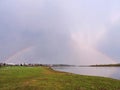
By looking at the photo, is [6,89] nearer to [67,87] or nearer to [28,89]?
[28,89]

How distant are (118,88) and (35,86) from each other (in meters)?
11.4

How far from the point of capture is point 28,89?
103ft

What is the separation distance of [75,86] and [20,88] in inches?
294

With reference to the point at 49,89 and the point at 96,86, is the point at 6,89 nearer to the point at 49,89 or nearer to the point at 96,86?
the point at 49,89

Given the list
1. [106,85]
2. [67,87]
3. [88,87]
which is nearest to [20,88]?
[67,87]

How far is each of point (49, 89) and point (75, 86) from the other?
394 centimetres

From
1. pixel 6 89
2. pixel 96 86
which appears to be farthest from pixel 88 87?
pixel 6 89

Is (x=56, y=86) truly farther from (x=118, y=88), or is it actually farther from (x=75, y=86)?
(x=118, y=88)

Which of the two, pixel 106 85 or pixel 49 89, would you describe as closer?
pixel 49 89

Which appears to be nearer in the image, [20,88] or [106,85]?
[20,88]

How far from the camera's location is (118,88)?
1284 inches

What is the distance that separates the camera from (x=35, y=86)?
1273 inches

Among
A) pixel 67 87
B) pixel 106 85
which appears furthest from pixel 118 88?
pixel 67 87

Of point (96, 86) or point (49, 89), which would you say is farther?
point (96, 86)
